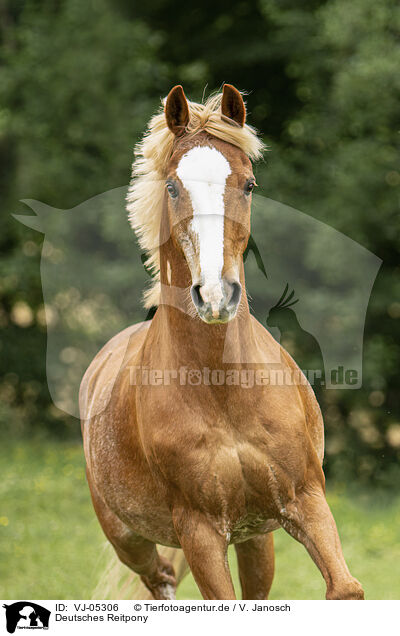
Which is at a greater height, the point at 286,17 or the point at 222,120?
the point at 286,17

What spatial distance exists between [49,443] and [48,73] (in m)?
4.90

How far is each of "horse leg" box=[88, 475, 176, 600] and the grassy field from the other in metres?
0.62

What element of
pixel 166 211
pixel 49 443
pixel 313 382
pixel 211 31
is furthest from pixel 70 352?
pixel 166 211

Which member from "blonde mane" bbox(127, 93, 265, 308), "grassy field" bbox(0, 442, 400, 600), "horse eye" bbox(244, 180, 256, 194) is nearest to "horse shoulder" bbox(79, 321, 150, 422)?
"blonde mane" bbox(127, 93, 265, 308)

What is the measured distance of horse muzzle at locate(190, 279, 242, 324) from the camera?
8.43 ft

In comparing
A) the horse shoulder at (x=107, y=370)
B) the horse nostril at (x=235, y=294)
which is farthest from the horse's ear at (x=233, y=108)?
the horse shoulder at (x=107, y=370)

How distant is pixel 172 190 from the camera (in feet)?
9.61

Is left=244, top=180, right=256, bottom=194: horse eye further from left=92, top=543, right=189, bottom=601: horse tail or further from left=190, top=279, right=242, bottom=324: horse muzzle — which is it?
left=92, top=543, right=189, bottom=601: horse tail

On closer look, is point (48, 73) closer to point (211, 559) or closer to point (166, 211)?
point (166, 211)

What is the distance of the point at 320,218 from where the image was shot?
815cm
